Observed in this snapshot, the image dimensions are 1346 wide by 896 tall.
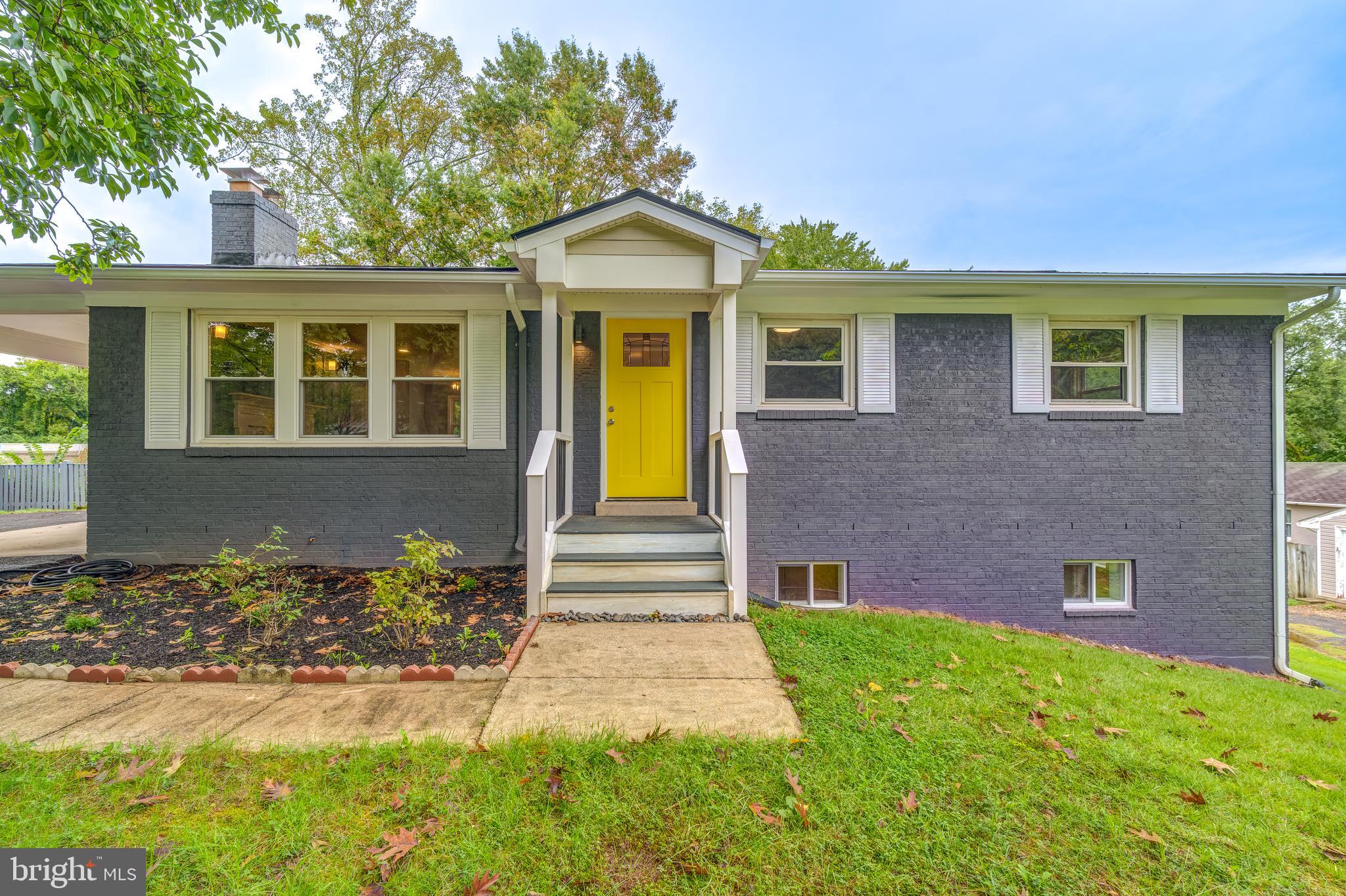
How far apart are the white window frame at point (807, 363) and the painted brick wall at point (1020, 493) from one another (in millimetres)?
217

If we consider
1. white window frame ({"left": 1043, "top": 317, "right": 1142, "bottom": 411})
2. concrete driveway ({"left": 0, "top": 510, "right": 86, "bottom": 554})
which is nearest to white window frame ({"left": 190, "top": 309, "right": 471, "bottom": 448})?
concrete driveway ({"left": 0, "top": 510, "right": 86, "bottom": 554})

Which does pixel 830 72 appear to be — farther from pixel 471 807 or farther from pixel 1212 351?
pixel 471 807

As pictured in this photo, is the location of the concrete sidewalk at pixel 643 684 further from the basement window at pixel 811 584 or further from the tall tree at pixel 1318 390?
the tall tree at pixel 1318 390

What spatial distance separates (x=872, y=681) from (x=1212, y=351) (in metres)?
5.71

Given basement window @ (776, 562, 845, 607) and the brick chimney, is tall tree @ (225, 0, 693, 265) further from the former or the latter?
basement window @ (776, 562, 845, 607)

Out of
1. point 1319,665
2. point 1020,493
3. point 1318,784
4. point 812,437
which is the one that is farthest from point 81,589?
point 1319,665

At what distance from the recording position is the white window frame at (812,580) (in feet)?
18.3

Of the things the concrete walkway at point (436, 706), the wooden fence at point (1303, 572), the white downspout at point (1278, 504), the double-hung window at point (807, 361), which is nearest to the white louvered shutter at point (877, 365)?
the double-hung window at point (807, 361)

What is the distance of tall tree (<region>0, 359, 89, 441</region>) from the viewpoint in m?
23.7

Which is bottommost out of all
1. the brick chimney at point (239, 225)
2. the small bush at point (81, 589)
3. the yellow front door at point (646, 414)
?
the small bush at point (81, 589)

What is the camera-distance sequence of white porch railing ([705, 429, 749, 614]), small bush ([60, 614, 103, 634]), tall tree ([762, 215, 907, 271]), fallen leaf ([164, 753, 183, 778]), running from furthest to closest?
tall tree ([762, 215, 907, 271]) < white porch railing ([705, 429, 749, 614]) < small bush ([60, 614, 103, 634]) < fallen leaf ([164, 753, 183, 778])

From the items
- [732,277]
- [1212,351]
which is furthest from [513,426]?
[1212,351]

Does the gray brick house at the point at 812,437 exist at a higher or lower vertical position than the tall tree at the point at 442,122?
lower

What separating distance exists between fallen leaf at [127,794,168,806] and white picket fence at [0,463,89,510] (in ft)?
48.3
